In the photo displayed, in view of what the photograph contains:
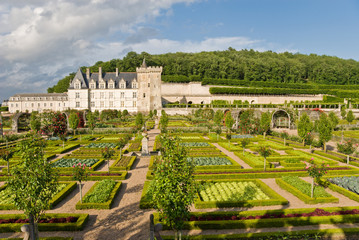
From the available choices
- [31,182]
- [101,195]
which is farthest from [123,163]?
[31,182]

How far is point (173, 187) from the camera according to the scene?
6.61 m

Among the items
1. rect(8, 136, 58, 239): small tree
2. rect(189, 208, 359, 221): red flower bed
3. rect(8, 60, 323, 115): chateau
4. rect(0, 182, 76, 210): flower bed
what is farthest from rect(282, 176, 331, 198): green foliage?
rect(8, 60, 323, 115): chateau

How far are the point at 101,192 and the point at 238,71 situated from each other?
82.6 metres

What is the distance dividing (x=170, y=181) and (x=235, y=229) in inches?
173

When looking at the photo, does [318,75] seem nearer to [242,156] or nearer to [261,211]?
[242,156]

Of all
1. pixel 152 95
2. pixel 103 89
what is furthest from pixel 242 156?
pixel 103 89

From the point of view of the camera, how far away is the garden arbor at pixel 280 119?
39.8 metres

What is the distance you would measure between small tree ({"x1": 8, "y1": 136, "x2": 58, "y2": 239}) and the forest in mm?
68264

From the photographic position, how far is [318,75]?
9438 cm

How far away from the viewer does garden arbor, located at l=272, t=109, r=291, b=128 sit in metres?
A: 39.8

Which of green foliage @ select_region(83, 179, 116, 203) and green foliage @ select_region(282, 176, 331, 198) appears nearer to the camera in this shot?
green foliage @ select_region(83, 179, 116, 203)

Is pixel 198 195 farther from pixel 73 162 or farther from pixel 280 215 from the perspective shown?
pixel 73 162

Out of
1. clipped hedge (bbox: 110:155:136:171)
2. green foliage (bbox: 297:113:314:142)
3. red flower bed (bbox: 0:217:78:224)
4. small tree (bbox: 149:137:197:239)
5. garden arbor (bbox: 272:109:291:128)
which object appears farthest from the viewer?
garden arbor (bbox: 272:109:291:128)

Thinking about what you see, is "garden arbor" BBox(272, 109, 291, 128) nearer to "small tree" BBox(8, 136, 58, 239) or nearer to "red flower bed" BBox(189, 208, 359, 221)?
"red flower bed" BBox(189, 208, 359, 221)
